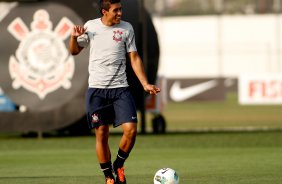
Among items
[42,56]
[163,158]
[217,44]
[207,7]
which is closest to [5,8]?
[42,56]

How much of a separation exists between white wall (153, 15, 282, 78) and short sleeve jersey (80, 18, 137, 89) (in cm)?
4043

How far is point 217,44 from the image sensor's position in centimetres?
5422

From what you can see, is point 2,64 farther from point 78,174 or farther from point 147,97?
point 78,174

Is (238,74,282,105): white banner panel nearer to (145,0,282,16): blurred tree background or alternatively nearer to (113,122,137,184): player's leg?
(113,122,137,184): player's leg

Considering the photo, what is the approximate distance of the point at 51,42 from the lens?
72.5 ft

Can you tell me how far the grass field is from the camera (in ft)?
47.0

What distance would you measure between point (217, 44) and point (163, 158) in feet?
121

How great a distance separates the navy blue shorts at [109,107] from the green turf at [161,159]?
1.23 metres

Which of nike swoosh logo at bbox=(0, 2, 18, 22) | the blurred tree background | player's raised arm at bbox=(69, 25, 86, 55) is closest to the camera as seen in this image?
player's raised arm at bbox=(69, 25, 86, 55)

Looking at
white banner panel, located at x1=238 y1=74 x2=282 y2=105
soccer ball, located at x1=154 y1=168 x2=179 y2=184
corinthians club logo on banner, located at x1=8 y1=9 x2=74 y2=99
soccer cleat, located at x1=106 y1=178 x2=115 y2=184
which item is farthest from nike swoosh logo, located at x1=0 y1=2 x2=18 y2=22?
soccer ball, located at x1=154 y1=168 x2=179 y2=184

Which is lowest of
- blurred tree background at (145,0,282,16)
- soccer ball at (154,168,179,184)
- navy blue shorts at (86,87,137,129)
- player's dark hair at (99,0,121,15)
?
blurred tree background at (145,0,282,16)

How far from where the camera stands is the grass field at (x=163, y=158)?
14320 millimetres

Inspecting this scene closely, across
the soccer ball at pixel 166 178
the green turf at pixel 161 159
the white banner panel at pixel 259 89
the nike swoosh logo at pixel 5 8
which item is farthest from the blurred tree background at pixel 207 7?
the soccer ball at pixel 166 178

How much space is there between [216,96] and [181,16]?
670 inches
